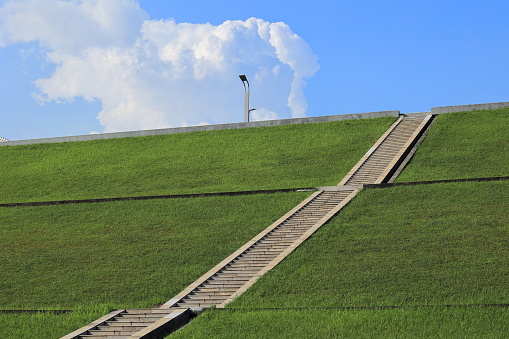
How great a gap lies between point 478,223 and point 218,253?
7621mm

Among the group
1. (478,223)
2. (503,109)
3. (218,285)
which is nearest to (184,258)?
(218,285)

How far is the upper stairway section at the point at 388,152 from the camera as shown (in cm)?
2934

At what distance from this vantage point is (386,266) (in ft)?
62.0

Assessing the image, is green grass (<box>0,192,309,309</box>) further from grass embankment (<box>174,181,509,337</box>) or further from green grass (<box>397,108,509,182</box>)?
green grass (<box>397,108,509,182</box>)

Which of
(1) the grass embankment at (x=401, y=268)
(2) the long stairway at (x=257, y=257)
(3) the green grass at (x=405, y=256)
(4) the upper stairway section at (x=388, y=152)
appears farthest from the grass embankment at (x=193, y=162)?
(1) the grass embankment at (x=401, y=268)

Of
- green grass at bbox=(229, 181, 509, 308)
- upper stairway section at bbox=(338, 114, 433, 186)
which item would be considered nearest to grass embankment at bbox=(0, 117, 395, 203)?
upper stairway section at bbox=(338, 114, 433, 186)

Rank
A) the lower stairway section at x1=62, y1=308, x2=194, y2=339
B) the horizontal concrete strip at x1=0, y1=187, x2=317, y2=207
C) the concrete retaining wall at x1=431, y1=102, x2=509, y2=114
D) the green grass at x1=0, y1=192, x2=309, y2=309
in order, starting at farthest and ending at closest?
1. the concrete retaining wall at x1=431, y1=102, x2=509, y2=114
2. the horizontal concrete strip at x1=0, y1=187, x2=317, y2=207
3. the green grass at x1=0, y1=192, x2=309, y2=309
4. the lower stairway section at x1=62, y1=308, x2=194, y2=339

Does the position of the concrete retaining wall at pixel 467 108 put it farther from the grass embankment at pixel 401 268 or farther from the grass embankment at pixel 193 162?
the grass embankment at pixel 401 268

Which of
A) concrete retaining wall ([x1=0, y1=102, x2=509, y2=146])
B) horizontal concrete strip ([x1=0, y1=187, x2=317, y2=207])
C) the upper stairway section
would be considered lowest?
horizontal concrete strip ([x1=0, y1=187, x2=317, y2=207])

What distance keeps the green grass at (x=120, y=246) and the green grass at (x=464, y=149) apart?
5686mm

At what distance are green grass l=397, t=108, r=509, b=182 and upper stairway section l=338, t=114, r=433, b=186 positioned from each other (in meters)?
0.55

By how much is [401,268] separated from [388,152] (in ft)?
48.1

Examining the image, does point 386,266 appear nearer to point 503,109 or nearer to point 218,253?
point 218,253

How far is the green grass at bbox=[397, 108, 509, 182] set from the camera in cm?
2886
